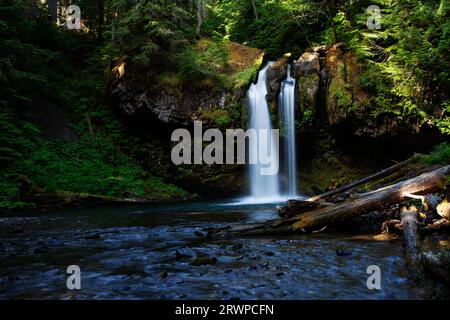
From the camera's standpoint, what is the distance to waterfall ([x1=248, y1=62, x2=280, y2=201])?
701 inches

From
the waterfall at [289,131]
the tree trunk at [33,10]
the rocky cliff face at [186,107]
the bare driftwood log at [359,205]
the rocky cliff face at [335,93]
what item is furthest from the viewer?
the tree trunk at [33,10]

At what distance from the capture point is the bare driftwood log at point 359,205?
650 cm

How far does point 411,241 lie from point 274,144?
1292 cm

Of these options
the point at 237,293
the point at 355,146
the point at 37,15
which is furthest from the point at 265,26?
the point at 237,293

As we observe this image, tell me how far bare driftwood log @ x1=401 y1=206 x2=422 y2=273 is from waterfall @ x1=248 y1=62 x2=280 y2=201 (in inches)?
451

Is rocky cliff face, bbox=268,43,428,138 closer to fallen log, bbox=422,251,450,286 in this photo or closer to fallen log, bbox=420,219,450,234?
fallen log, bbox=420,219,450,234

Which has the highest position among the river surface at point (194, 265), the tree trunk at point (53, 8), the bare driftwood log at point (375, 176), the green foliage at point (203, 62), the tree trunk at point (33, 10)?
the tree trunk at point (53, 8)

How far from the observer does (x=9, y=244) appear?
688 centimetres

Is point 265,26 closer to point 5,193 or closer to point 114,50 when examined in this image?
point 114,50

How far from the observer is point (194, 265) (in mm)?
5141

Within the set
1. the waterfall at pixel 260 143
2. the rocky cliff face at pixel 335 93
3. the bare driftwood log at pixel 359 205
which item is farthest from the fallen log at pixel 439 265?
the waterfall at pixel 260 143

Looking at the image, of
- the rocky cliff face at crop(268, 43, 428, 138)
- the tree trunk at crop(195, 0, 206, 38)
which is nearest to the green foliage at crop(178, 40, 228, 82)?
the tree trunk at crop(195, 0, 206, 38)

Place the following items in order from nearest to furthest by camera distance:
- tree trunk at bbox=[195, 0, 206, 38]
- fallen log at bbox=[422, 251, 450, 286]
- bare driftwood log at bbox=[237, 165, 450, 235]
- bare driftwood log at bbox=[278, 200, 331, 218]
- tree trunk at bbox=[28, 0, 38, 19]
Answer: fallen log at bbox=[422, 251, 450, 286], bare driftwood log at bbox=[237, 165, 450, 235], bare driftwood log at bbox=[278, 200, 331, 218], tree trunk at bbox=[195, 0, 206, 38], tree trunk at bbox=[28, 0, 38, 19]

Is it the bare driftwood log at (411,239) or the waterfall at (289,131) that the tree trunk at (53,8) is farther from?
the bare driftwood log at (411,239)
